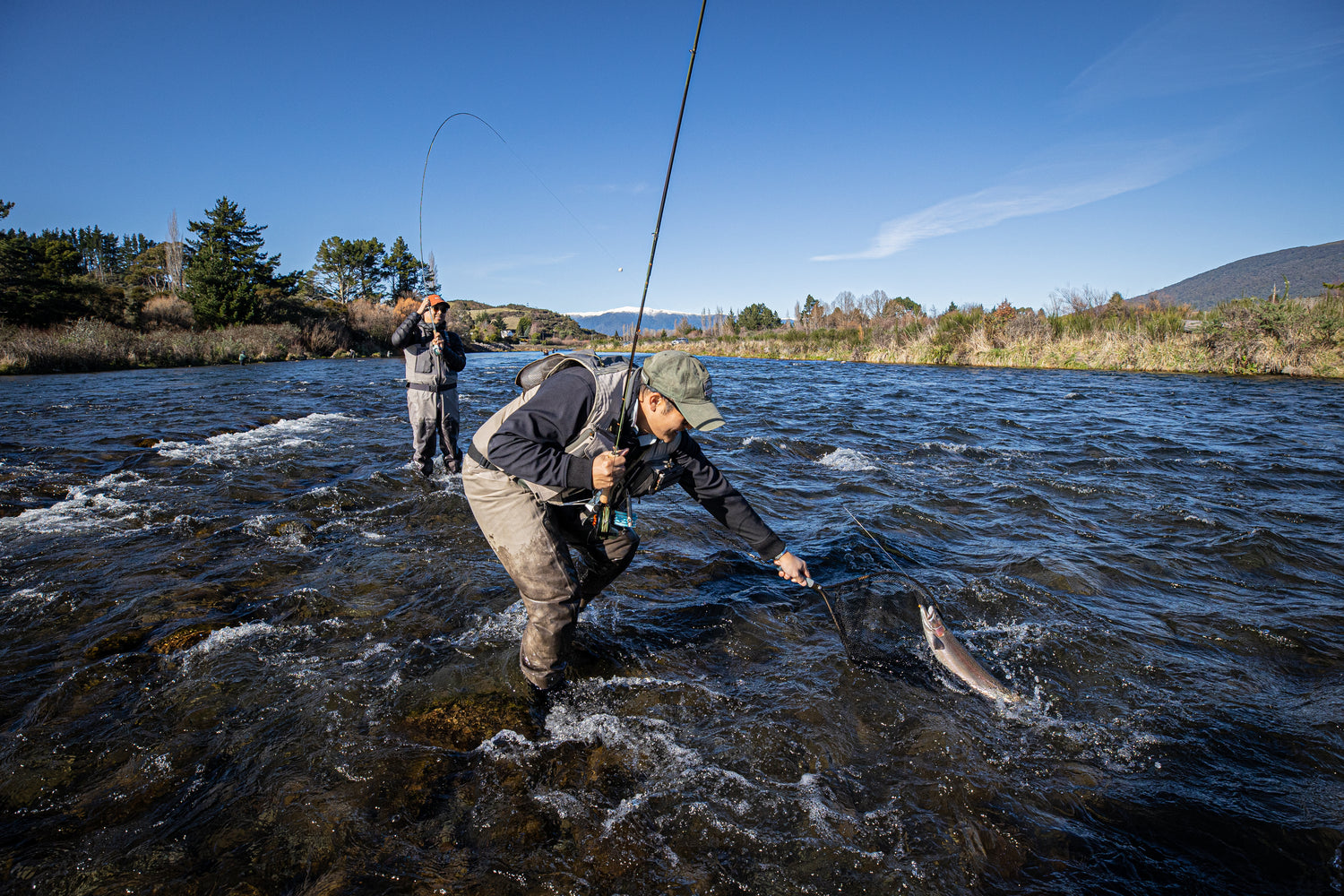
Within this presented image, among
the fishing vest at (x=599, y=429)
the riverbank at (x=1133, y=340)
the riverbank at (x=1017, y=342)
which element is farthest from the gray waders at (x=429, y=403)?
the riverbank at (x=1133, y=340)

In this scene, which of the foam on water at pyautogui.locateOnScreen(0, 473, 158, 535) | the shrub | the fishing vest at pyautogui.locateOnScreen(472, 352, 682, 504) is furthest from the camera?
the shrub

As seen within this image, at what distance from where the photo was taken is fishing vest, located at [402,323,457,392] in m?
7.56

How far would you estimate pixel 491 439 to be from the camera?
3066 millimetres

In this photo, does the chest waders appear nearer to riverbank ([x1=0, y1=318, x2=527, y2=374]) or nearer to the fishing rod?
the fishing rod

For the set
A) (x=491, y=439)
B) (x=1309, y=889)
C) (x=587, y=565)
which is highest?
(x=491, y=439)

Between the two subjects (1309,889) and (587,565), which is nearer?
(1309,889)

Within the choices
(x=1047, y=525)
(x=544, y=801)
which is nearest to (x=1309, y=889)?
(x=544, y=801)

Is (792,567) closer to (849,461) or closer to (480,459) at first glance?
(480,459)

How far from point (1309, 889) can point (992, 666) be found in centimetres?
172

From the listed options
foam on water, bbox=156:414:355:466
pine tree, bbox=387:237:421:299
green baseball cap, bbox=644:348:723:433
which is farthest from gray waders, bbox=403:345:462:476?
pine tree, bbox=387:237:421:299

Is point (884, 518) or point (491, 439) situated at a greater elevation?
point (491, 439)

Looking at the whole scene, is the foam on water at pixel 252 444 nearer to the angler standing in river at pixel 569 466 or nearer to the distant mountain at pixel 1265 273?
the angler standing in river at pixel 569 466

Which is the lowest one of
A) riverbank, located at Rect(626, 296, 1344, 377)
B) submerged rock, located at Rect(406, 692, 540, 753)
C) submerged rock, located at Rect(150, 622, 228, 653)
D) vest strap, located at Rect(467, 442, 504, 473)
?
submerged rock, located at Rect(406, 692, 540, 753)

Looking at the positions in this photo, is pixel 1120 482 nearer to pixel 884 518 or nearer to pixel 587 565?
pixel 884 518
